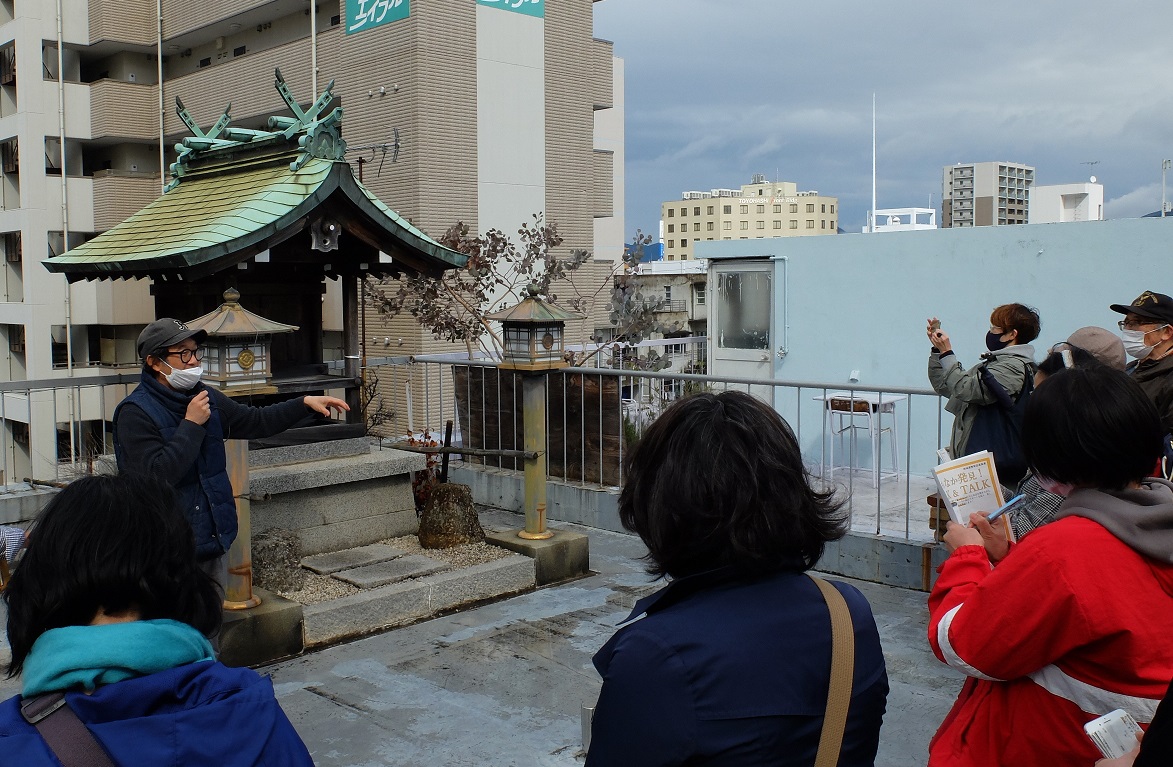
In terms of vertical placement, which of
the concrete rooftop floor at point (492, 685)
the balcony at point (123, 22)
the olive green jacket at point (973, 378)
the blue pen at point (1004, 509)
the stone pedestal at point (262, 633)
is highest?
the balcony at point (123, 22)

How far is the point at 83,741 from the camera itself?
1644 millimetres

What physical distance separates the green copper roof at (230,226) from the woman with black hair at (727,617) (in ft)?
15.7

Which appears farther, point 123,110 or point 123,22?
point 123,110

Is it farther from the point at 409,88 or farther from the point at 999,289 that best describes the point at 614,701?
the point at 409,88

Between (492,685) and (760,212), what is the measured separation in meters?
119

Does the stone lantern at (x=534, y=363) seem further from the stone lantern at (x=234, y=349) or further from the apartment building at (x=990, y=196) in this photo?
the apartment building at (x=990, y=196)

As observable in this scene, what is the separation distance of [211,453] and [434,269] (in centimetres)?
306

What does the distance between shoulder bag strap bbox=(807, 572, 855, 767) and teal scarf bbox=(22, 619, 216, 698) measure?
1162 millimetres

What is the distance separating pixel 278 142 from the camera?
6.88 metres

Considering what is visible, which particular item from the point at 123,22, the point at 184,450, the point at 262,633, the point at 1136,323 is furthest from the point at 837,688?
the point at 123,22

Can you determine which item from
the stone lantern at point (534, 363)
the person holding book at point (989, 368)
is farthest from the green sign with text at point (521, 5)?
the person holding book at point (989, 368)

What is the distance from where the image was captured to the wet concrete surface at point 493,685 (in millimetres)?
4562

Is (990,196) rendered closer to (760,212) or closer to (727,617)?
(727,617)

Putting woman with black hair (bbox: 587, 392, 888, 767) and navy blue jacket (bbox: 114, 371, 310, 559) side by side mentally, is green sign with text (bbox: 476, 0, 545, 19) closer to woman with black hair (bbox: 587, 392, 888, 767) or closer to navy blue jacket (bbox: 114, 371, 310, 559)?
navy blue jacket (bbox: 114, 371, 310, 559)
